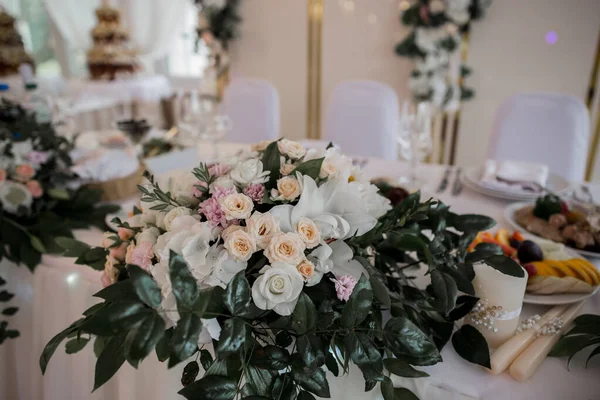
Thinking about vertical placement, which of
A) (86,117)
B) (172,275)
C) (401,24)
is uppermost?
(401,24)

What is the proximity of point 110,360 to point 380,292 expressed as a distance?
1.24 ft

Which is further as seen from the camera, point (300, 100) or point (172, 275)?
point (300, 100)

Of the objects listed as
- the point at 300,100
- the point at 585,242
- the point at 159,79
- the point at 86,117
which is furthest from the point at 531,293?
the point at 159,79

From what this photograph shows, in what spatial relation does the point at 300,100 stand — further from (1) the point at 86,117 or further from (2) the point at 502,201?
(2) the point at 502,201

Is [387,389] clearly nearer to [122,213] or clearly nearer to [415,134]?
[122,213]

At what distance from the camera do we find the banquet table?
69 cm

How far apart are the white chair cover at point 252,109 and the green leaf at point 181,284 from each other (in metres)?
2.01

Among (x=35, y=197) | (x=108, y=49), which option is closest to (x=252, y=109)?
(x=35, y=197)

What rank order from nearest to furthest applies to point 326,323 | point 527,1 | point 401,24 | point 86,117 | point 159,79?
point 326,323, point 527,1, point 401,24, point 86,117, point 159,79

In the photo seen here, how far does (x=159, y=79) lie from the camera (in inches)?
183

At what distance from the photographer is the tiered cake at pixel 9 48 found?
3943 mm

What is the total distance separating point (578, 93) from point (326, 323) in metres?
3.19

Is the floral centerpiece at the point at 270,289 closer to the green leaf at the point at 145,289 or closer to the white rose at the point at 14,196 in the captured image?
the green leaf at the point at 145,289

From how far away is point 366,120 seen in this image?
2.27 meters
